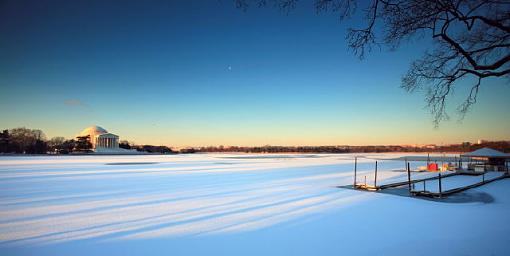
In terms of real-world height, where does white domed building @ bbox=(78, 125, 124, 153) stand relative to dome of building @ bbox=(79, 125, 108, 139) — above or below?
below

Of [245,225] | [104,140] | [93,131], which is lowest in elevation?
[245,225]

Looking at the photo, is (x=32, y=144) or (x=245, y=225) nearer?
(x=245, y=225)

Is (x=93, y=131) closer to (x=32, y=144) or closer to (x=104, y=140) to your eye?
(x=104, y=140)

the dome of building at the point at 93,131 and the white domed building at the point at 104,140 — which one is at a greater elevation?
the dome of building at the point at 93,131

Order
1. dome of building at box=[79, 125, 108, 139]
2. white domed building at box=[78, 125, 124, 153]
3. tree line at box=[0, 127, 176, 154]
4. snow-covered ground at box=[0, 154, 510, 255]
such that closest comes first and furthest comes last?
snow-covered ground at box=[0, 154, 510, 255], tree line at box=[0, 127, 176, 154], white domed building at box=[78, 125, 124, 153], dome of building at box=[79, 125, 108, 139]

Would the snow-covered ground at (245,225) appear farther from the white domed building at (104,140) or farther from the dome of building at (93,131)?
the dome of building at (93,131)

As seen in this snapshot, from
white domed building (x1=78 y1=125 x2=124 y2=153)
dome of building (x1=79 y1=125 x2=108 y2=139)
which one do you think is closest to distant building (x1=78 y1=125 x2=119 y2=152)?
white domed building (x1=78 y1=125 x2=124 y2=153)

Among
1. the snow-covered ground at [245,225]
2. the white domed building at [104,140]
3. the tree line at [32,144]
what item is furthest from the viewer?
the white domed building at [104,140]

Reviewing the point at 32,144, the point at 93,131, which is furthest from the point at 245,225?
the point at 93,131

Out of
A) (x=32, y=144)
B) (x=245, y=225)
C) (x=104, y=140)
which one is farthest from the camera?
(x=104, y=140)

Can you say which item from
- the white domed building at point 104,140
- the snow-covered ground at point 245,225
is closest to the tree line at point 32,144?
the white domed building at point 104,140

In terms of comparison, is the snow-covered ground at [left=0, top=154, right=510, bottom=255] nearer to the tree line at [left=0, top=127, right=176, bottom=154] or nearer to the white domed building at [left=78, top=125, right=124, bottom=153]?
the tree line at [left=0, top=127, right=176, bottom=154]

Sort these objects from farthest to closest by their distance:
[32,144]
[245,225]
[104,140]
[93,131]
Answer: [93,131], [104,140], [32,144], [245,225]

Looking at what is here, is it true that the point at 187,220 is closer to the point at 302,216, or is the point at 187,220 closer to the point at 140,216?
the point at 140,216
